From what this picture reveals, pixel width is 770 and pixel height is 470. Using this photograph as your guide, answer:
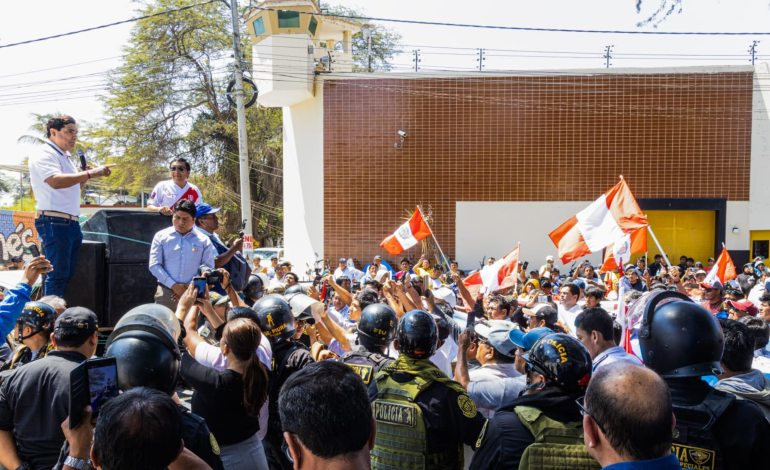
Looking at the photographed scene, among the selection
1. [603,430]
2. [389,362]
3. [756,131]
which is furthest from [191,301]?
[756,131]

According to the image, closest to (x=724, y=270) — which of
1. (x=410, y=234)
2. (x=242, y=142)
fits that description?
(x=410, y=234)

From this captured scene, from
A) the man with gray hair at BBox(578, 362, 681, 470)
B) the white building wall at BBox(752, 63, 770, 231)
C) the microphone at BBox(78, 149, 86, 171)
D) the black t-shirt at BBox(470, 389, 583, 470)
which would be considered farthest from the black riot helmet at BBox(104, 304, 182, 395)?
the white building wall at BBox(752, 63, 770, 231)

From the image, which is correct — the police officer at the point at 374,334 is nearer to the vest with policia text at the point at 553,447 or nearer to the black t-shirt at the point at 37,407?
the vest with policia text at the point at 553,447

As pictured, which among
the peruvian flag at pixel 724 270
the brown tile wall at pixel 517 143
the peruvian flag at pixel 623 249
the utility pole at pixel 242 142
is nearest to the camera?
the peruvian flag at pixel 623 249

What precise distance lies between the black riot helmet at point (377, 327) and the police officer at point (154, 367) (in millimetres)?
1412

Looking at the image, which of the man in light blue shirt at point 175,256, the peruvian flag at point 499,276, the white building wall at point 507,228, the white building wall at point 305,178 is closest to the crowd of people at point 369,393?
the man in light blue shirt at point 175,256

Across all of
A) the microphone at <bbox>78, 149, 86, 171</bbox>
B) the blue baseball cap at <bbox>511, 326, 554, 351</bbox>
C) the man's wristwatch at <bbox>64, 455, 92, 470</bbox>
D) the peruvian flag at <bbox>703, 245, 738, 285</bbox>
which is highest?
the microphone at <bbox>78, 149, 86, 171</bbox>

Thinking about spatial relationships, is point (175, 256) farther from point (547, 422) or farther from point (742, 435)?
point (742, 435)

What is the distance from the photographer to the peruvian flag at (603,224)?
959 centimetres

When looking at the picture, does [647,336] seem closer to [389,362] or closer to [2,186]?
[389,362]

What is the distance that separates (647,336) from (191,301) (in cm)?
283

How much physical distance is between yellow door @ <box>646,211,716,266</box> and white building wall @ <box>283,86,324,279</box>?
12.5 meters

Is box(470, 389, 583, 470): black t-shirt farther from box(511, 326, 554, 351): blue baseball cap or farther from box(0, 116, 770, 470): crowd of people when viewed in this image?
box(511, 326, 554, 351): blue baseball cap

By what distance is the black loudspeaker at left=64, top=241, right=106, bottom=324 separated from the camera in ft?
18.1
